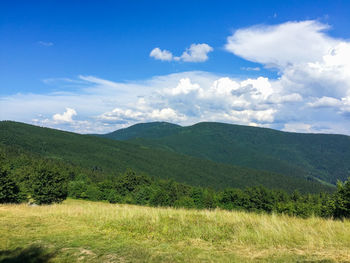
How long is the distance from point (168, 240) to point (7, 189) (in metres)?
56.1

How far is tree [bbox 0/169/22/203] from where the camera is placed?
49781mm

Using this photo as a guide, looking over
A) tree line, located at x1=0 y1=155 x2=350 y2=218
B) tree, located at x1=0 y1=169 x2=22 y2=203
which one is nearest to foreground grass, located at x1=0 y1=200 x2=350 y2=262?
tree, located at x1=0 y1=169 x2=22 y2=203

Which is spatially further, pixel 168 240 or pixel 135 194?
pixel 135 194

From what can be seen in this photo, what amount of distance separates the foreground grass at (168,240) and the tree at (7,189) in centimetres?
4602

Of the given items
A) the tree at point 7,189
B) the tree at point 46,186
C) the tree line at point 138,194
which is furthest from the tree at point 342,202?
the tree at point 46,186

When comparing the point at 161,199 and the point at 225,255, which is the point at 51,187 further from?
the point at 225,255

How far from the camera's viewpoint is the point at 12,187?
5212 centimetres

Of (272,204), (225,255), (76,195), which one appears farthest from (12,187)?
(272,204)

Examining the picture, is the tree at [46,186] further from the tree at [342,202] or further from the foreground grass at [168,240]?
the tree at [342,202]

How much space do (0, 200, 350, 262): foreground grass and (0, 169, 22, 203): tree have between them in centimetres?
4602

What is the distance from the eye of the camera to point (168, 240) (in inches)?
390

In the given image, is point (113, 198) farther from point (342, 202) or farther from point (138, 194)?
point (342, 202)

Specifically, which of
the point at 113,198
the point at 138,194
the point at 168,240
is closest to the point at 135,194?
the point at 138,194

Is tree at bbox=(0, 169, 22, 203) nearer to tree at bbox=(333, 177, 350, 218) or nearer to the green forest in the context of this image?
the green forest
